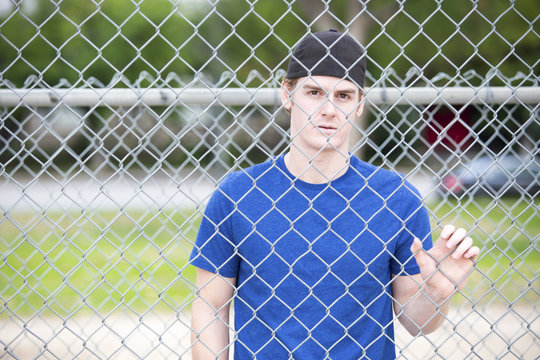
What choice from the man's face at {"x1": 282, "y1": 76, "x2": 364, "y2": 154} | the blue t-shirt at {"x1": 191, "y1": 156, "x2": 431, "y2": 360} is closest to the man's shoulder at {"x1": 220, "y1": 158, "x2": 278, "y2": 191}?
the blue t-shirt at {"x1": 191, "y1": 156, "x2": 431, "y2": 360}

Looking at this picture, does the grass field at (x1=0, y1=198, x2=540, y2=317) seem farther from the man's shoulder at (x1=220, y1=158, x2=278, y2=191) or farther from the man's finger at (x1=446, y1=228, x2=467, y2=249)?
the man's finger at (x1=446, y1=228, x2=467, y2=249)

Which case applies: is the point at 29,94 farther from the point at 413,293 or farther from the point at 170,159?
the point at 170,159

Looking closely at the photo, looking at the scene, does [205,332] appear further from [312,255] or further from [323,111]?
[323,111]

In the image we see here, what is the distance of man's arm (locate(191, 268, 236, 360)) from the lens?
2.07 metres

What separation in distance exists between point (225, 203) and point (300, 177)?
1.11ft

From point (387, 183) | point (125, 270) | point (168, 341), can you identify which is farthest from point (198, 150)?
point (387, 183)

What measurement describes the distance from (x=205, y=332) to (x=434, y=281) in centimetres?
98

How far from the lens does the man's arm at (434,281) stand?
5.89 ft

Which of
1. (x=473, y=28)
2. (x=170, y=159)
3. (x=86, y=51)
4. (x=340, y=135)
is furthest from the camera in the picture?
(x=86, y=51)

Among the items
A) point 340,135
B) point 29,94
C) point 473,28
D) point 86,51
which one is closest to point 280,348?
point 340,135

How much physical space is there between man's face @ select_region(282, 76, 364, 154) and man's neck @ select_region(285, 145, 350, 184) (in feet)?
0.12

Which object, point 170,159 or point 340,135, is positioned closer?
point 340,135

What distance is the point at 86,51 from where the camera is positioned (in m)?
18.2

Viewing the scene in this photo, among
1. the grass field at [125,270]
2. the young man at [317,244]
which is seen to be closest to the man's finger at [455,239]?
the young man at [317,244]
